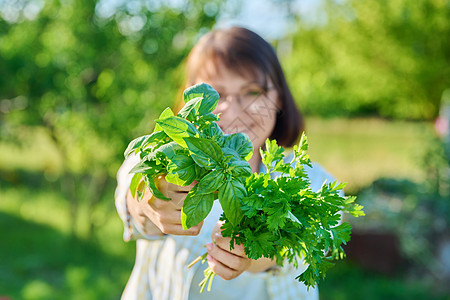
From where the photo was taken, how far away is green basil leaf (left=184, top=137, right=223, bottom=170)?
901 millimetres

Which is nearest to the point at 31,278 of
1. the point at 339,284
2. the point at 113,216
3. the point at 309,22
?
the point at 113,216

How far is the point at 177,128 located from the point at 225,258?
1.36ft

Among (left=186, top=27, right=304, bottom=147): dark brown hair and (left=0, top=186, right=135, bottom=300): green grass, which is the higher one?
(left=186, top=27, right=304, bottom=147): dark brown hair

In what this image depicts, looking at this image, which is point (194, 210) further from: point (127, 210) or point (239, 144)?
point (127, 210)

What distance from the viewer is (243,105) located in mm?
1572

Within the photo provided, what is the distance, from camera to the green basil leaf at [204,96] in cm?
99

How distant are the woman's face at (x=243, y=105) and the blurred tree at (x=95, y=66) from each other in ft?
11.4

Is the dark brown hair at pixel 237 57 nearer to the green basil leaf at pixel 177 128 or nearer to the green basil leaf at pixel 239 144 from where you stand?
the green basil leaf at pixel 239 144

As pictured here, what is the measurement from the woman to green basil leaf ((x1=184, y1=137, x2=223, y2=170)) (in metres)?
0.50

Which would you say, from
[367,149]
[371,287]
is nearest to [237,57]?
[371,287]

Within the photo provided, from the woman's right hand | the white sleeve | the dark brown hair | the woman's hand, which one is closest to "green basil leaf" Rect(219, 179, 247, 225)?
the woman's right hand

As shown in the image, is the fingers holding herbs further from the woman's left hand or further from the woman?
the woman

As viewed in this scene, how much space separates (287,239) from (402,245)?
491 centimetres

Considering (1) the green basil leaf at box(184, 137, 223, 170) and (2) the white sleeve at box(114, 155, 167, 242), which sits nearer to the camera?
(1) the green basil leaf at box(184, 137, 223, 170)
